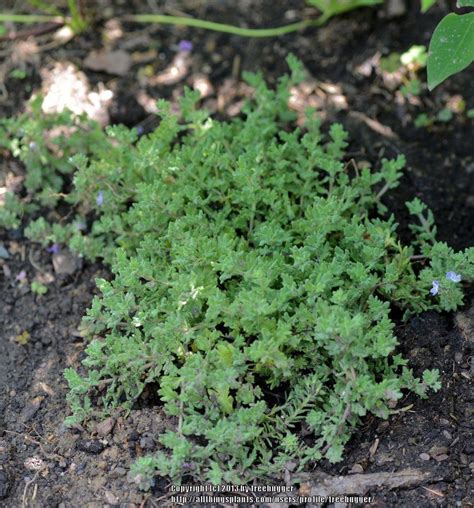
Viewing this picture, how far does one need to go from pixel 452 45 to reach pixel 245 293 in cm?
115

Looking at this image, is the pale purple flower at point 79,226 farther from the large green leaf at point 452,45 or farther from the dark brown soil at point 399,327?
the large green leaf at point 452,45

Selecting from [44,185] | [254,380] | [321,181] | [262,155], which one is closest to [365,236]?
[321,181]

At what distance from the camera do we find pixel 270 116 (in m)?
3.41

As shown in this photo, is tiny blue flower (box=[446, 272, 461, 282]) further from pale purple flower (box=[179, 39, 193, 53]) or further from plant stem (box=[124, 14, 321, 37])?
pale purple flower (box=[179, 39, 193, 53])

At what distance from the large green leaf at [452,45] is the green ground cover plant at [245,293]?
566 mm

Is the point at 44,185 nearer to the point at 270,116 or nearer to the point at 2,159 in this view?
the point at 2,159

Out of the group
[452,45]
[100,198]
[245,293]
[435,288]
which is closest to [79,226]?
[100,198]

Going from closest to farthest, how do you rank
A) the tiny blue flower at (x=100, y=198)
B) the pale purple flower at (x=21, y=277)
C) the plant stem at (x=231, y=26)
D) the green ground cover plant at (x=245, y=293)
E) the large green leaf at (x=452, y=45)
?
the green ground cover plant at (x=245, y=293), the large green leaf at (x=452, y=45), the tiny blue flower at (x=100, y=198), the pale purple flower at (x=21, y=277), the plant stem at (x=231, y=26)

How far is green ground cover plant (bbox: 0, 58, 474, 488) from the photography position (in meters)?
2.46

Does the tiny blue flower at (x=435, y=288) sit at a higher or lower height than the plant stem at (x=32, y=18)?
lower

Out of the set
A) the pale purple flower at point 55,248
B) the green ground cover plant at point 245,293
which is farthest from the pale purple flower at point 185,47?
the pale purple flower at point 55,248

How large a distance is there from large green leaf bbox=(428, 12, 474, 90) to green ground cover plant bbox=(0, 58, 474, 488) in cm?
57

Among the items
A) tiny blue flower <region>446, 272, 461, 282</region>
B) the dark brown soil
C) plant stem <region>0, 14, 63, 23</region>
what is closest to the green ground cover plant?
tiny blue flower <region>446, 272, 461, 282</region>

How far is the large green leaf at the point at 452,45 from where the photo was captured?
2586 mm
